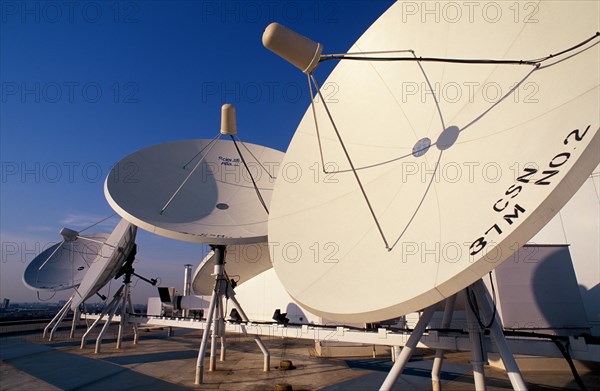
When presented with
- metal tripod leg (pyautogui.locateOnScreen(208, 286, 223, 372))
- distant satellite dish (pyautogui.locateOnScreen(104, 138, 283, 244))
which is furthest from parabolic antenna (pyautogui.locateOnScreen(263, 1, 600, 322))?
metal tripod leg (pyautogui.locateOnScreen(208, 286, 223, 372))

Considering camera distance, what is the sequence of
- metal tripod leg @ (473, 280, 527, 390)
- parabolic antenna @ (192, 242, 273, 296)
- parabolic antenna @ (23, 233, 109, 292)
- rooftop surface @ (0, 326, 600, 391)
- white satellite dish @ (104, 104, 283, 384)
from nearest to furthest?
metal tripod leg @ (473, 280, 527, 390) < rooftop surface @ (0, 326, 600, 391) < white satellite dish @ (104, 104, 283, 384) < parabolic antenna @ (192, 242, 273, 296) < parabolic antenna @ (23, 233, 109, 292)

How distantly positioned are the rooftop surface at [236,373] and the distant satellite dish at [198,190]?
18.9ft

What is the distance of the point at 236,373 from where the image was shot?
16703 millimetres

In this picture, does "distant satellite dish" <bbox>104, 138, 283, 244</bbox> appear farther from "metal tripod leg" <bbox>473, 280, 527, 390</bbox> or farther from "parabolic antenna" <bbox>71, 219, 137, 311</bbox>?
"metal tripod leg" <bbox>473, 280, 527, 390</bbox>

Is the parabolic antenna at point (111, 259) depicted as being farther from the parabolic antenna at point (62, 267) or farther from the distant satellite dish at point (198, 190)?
the parabolic antenna at point (62, 267)

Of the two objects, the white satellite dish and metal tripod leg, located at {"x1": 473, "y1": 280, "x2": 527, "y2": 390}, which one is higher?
the white satellite dish

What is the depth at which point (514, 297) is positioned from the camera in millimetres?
16891

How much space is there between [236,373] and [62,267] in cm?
2928

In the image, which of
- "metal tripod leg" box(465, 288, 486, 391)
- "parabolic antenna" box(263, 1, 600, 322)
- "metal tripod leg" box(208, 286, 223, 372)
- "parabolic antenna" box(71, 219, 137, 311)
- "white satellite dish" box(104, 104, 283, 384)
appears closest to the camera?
"parabolic antenna" box(263, 1, 600, 322)

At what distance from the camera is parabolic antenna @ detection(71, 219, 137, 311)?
23.8 m

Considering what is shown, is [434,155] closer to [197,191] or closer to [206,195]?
[206,195]

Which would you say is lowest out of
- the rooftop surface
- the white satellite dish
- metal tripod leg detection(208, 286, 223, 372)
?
the rooftop surface

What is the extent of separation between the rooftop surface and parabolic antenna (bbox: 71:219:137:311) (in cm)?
442

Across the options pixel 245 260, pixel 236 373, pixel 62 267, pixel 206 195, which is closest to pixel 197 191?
pixel 206 195
